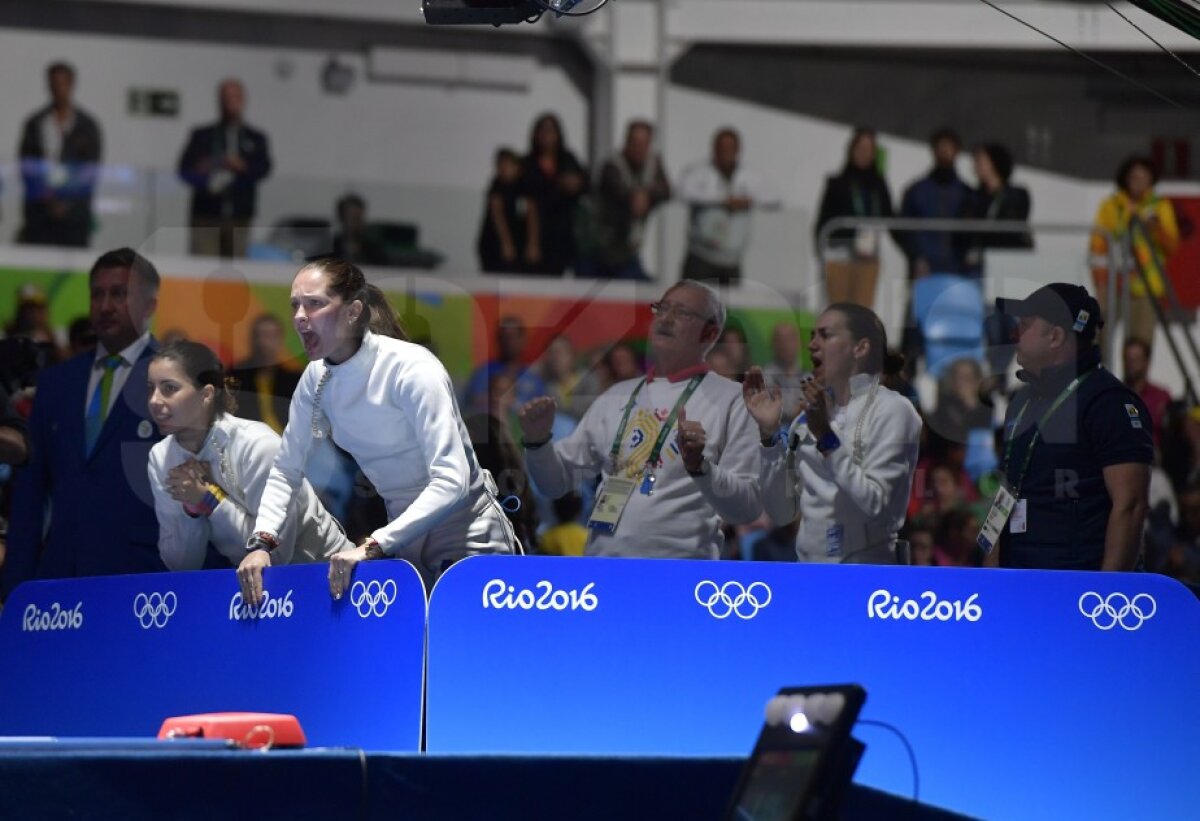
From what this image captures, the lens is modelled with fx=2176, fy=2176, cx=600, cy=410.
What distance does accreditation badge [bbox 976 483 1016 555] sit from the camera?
20.6 ft

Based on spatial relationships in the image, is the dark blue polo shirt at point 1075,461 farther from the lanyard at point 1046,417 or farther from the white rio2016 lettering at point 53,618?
the white rio2016 lettering at point 53,618

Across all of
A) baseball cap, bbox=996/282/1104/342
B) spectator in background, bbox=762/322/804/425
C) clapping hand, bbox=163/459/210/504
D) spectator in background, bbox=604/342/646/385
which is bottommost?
clapping hand, bbox=163/459/210/504

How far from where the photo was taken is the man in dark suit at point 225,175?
12.8 m

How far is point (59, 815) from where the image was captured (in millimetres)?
4176

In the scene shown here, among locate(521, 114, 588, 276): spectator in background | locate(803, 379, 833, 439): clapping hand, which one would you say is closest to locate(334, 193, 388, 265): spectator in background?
locate(521, 114, 588, 276): spectator in background

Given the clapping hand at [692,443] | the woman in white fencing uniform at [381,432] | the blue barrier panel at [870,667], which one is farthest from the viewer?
the clapping hand at [692,443]

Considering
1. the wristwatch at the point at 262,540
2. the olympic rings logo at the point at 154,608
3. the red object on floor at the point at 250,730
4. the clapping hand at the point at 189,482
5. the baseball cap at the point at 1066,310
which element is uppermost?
the baseball cap at the point at 1066,310

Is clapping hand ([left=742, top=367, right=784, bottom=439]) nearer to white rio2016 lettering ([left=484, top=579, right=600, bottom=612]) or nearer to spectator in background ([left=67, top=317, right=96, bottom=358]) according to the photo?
white rio2016 lettering ([left=484, top=579, right=600, bottom=612])

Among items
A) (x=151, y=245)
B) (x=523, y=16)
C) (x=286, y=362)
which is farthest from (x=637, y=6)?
(x=523, y=16)

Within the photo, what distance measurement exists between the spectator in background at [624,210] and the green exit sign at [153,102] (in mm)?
5046

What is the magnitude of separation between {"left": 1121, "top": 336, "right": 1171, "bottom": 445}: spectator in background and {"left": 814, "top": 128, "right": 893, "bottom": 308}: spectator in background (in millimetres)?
1344

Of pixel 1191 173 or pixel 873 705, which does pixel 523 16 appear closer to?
pixel 873 705

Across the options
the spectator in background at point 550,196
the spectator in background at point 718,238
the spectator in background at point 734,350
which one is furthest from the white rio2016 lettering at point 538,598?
the spectator in background at point 550,196

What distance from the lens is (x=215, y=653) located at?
615 centimetres
